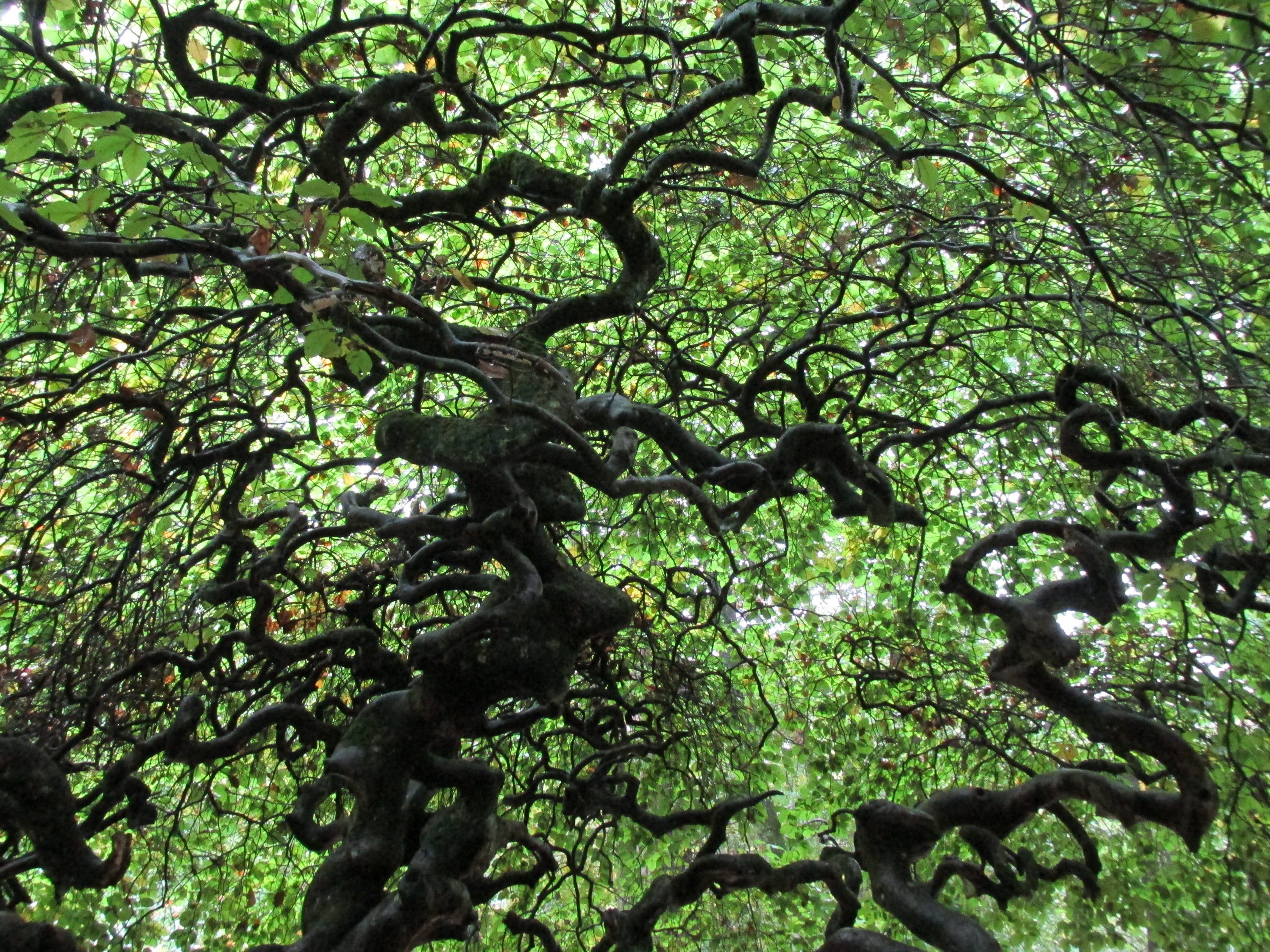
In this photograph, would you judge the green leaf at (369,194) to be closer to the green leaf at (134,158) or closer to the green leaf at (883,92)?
the green leaf at (134,158)

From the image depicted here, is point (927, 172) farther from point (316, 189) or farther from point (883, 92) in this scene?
point (316, 189)

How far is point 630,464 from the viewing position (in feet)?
11.8

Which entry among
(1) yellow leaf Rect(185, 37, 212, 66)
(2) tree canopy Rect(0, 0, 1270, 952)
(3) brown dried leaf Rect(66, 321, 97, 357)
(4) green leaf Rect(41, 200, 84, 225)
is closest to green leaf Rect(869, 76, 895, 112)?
(2) tree canopy Rect(0, 0, 1270, 952)

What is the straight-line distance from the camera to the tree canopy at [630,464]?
3441 mm

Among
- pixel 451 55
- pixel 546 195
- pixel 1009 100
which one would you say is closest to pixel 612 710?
pixel 546 195

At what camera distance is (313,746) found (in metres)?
4.84

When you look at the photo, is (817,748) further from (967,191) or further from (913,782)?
(967,191)

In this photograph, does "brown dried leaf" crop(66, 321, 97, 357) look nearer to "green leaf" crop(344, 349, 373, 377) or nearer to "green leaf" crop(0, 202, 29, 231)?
"green leaf" crop(0, 202, 29, 231)

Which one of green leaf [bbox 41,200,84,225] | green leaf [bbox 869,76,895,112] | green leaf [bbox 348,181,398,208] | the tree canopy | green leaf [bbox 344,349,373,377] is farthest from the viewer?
the tree canopy

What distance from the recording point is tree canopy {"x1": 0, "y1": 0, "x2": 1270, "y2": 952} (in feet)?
11.3

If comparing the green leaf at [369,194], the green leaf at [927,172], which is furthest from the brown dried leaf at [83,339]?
the green leaf at [927,172]

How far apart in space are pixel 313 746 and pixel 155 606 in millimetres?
1271

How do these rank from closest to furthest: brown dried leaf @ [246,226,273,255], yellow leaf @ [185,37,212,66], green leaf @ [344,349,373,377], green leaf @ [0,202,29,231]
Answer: green leaf @ [0,202,29,231]
brown dried leaf @ [246,226,273,255]
green leaf @ [344,349,373,377]
yellow leaf @ [185,37,212,66]

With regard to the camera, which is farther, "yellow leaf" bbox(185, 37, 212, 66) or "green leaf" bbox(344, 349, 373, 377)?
"yellow leaf" bbox(185, 37, 212, 66)
